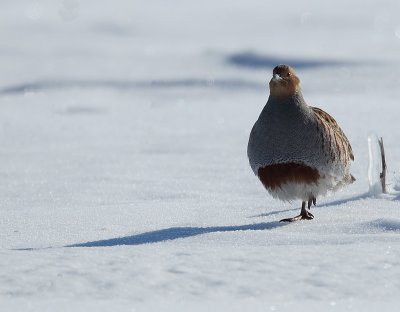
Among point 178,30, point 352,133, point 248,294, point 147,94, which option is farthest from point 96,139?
point 178,30

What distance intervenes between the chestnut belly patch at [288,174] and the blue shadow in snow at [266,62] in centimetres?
926

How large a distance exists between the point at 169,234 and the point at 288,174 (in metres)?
0.82

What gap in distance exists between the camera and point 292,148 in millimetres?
4812

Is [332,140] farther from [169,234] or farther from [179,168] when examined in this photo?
[179,168]

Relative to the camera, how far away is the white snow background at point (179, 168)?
9.84 feet

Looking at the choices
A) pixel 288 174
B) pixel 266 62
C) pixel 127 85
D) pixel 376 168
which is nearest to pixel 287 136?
pixel 288 174

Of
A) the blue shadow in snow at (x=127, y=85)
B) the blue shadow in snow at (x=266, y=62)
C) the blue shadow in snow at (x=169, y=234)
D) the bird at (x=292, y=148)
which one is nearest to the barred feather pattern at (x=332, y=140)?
the bird at (x=292, y=148)

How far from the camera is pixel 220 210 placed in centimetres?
527

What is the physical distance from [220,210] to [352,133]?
4354 millimetres

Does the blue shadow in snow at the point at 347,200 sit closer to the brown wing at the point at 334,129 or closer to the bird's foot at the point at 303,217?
the brown wing at the point at 334,129

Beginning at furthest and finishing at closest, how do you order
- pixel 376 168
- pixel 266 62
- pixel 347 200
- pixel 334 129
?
pixel 266 62
pixel 376 168
pixel 347 200
pixel 334 129

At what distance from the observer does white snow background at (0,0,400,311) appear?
3.00 metres

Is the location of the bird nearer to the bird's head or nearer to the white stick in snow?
the bird's head

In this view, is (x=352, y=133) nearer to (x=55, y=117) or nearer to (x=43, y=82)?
(x=55, y=117)
